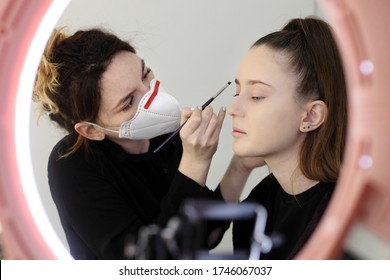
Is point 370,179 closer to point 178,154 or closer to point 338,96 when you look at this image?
point 338,96

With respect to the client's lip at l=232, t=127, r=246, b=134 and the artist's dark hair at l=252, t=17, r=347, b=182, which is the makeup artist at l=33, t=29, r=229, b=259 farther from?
the artist's dark hair at l=252, t=17, r=347, b=182

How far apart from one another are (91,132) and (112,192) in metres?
0.14

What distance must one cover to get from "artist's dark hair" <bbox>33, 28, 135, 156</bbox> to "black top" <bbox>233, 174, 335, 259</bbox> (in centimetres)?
34

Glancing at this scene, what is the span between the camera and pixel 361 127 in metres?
0.65

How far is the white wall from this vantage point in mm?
916

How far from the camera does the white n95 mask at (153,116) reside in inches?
36.8

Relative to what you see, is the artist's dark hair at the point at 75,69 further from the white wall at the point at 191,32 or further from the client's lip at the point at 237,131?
the client's lip at the point at 237,131

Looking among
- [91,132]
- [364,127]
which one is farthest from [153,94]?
[364,127]

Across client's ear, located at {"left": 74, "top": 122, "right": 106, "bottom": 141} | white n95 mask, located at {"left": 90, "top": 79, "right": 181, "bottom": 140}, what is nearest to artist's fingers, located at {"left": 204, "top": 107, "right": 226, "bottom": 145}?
white n95 mask, located at {"left": 90, "top": 79, "right": 181, "bottom": 140}

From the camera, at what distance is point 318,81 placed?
0.87 metres

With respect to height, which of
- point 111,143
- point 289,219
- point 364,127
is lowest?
point 289,219

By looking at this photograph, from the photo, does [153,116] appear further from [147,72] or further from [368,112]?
[368,112]
